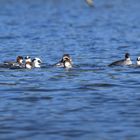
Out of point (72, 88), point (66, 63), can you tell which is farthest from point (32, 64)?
point (72, 88)

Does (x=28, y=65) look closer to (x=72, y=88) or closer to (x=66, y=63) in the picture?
(x=66, y=63)

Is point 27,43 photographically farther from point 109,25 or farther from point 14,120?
point 14,120

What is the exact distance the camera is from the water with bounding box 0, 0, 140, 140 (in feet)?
52.4

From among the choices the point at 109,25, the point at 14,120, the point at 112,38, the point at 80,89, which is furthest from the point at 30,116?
the point at 109,25

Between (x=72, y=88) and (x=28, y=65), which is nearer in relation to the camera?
(x=72, y=88)

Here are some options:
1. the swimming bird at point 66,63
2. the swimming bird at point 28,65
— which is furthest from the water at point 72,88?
the swimming bird at point 28,65

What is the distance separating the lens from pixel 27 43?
128 feet

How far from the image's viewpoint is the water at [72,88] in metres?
16.0

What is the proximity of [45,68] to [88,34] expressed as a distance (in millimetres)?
17962

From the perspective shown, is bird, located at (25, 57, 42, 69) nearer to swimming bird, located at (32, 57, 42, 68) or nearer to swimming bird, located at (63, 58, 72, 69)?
swimming bird, located at (32, 57, 42, 68)

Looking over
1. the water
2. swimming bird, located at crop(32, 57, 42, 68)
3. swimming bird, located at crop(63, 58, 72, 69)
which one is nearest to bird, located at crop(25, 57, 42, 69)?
swimming bird, located at crop(32, 57, 42, 68)

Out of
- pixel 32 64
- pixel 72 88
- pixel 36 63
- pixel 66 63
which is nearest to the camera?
pixel 72 88

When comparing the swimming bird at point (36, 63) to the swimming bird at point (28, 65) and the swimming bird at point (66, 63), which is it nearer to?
the swimming bird at point (28, 65)

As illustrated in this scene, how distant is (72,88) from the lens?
2184 centimetres
